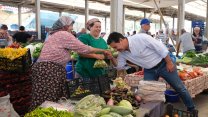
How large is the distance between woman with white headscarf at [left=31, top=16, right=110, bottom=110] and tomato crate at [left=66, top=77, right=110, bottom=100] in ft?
0.30

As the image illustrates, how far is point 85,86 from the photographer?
3443 millimetres

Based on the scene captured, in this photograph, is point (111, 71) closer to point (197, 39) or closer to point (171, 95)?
point (171, 95)

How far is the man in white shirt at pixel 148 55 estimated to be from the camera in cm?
372

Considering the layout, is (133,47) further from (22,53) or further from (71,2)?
(71,2)

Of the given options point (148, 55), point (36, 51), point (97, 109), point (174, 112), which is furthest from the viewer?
point (36, 51)

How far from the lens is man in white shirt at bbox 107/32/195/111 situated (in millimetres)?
3725

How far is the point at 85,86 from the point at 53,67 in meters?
0.47

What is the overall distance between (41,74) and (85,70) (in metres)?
0.94

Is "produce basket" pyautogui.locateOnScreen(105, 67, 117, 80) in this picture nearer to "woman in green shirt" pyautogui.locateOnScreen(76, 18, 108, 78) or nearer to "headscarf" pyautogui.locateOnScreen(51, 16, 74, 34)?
"woman in green shirt" pyautogui.locateOnScreen(76, 18, 108, 78)

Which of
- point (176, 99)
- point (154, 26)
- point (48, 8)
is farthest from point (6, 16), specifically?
point (154, 26)

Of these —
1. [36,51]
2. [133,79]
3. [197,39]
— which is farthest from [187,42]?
[36,51]

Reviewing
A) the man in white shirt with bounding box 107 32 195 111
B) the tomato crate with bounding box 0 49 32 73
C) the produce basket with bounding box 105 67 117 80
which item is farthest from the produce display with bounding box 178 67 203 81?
the tomato crate with bounding box 0 49 32 73

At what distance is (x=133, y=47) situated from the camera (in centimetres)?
376

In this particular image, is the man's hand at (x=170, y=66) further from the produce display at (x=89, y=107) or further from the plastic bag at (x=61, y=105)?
the plastic bag at (x=61, y=105)
